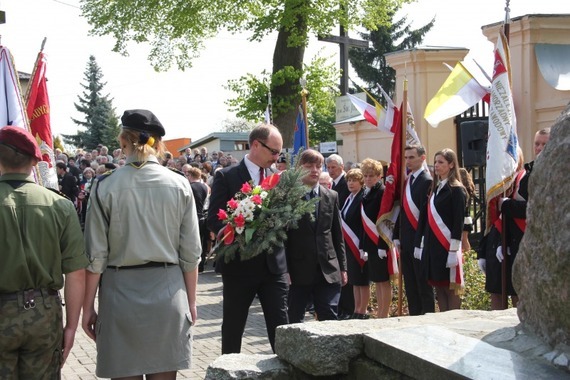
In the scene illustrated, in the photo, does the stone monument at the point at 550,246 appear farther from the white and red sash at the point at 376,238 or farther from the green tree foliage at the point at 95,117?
the green tree foliage at the point at 95,117

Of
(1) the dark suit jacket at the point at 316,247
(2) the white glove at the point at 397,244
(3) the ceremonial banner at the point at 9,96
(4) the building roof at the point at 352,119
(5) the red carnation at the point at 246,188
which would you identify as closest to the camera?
(5) the red carnation at the point at 246,188

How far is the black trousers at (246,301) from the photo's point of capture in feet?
17.4

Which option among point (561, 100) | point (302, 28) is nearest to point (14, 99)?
point (561, 100)

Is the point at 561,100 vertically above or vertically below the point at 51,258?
above

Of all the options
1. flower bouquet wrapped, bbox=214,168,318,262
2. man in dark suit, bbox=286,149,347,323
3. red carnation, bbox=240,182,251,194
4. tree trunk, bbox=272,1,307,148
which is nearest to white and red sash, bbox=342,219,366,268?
man in dark suit, bbox=286,149,347,323

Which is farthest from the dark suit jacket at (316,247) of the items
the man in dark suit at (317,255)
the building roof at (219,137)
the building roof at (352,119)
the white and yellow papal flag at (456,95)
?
the building roof at (219,137)

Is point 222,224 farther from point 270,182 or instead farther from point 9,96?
point 9,96

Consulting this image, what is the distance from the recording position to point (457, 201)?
6973mm

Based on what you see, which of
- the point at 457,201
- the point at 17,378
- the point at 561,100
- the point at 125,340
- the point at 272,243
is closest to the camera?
the point at 17,378

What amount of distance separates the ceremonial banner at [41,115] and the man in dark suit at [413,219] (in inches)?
137

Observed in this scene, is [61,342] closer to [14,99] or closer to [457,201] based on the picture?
[14,99]

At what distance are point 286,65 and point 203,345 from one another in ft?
43.1

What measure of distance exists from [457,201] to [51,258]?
4272 millimetres

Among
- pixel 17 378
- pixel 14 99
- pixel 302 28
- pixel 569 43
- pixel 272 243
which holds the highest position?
pixel 302 28
